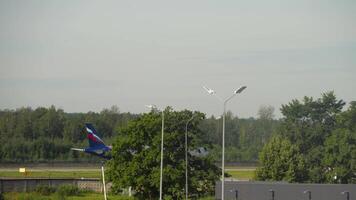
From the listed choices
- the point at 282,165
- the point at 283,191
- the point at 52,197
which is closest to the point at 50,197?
the point at 52,197

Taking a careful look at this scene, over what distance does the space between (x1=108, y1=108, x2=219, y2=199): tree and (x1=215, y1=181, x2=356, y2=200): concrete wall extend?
482cm

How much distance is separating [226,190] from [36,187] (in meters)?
25.2

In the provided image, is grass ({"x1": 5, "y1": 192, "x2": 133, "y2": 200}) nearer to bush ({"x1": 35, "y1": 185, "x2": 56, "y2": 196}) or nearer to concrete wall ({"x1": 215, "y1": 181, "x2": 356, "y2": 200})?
bush ({"x1": 35, "y1": 185, "x2": 56, "y2": 196})

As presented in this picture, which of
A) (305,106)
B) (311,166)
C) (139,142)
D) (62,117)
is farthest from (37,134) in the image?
(139,142)

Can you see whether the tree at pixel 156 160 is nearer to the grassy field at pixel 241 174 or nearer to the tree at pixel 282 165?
the tree at pixel 282 165

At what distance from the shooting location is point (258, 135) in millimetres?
192250

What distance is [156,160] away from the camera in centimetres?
6700

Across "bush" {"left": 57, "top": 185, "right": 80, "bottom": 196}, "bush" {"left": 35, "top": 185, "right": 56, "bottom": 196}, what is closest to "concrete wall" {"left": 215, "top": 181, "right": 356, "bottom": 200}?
"bush" {"left": 57, "top": 185, "right": 80, "bottom": 196}

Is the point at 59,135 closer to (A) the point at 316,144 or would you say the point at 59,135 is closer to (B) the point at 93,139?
(B) the point at 93,139

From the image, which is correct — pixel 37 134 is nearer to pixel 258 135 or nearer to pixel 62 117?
pixel 62 117

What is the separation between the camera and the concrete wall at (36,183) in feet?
265

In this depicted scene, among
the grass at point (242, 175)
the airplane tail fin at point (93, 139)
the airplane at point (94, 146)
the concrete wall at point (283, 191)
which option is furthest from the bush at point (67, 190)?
the grass at point (242, 175)

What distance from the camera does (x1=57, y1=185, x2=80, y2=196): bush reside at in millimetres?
77356

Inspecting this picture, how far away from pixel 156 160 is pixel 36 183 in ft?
68.4
